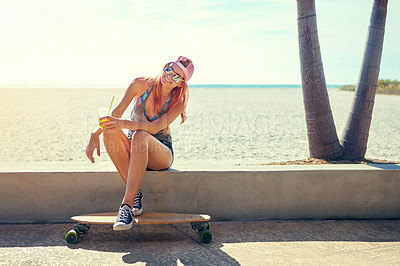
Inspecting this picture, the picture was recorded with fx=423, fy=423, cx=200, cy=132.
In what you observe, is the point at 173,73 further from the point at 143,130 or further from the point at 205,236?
the point at 205,236

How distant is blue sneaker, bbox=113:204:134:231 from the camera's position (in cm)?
324

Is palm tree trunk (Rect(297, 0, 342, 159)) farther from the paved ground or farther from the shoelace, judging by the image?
the shoelace

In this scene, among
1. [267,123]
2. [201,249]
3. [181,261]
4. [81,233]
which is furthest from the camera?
[267,123]

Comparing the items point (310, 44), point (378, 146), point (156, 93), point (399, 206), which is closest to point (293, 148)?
point (378, 146)

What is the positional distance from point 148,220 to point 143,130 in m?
0.75

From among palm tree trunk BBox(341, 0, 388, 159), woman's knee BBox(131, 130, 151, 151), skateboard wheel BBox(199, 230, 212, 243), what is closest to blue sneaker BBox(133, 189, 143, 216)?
woman's knee BBox(131, 130, 151, 151)

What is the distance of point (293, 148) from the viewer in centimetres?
991

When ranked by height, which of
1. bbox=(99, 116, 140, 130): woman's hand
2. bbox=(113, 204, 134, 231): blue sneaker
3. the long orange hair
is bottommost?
bbox=(113, 204, 134, 231): blue sneaker

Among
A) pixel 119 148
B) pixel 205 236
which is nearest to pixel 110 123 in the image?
pixel 119 148

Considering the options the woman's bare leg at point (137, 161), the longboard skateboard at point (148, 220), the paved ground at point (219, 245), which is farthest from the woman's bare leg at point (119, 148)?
the paved ground at point (219, 245)

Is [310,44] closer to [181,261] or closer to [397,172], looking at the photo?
[397,172]

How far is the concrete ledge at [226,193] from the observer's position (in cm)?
390

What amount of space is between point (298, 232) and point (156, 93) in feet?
5.83

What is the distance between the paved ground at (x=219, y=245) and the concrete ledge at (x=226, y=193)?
0.11m
